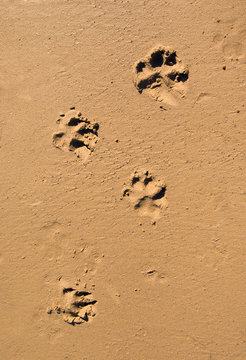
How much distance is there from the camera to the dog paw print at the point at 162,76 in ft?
7.35

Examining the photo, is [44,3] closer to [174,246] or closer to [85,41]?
[85,41]

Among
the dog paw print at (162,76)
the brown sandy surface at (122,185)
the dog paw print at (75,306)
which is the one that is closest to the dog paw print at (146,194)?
the brown sandy surface at (122,185)

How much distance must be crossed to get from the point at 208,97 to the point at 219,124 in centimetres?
28

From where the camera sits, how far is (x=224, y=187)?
216cm

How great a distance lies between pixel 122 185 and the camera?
7.36 ft

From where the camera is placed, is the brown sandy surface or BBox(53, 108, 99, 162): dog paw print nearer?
the brown sandy surface

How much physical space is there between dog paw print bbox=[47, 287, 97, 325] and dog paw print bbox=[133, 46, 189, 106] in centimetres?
205

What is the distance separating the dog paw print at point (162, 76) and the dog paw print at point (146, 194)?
77cm

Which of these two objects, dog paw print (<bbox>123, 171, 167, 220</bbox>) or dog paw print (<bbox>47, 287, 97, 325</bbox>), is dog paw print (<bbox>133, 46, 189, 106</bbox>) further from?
dog paw print (<bbox>47, 287, 97, 325</bbox>)

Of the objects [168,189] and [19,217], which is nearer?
[168,189]

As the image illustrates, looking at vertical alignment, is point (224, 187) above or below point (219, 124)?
below

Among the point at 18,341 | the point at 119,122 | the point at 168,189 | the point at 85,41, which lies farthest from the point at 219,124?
the point at 18,341

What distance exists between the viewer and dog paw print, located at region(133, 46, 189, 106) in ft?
7.35

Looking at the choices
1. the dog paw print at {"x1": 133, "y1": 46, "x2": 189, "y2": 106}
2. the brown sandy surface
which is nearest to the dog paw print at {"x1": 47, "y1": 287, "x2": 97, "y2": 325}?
the brown sandy surface
